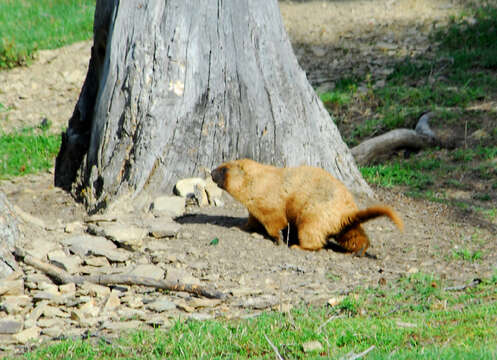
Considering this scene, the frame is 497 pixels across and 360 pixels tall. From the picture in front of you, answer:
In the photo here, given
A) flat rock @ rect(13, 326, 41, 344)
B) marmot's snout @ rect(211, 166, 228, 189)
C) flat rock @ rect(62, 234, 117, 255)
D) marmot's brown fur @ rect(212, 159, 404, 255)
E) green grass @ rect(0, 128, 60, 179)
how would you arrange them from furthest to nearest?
green grass @ rect(0, 128, 60, 179) → marmot's snout @ rect(211, 166, 228, 189) → marmot's brown fur @ rect(212, 159, 404, 255) → flat rock @ rect(62, 234, 117, 255) → flat rock @ rect(13, 326, 41, 344)

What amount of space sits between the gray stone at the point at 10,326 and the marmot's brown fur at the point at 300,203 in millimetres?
2208

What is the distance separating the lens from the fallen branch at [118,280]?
16.6 ft

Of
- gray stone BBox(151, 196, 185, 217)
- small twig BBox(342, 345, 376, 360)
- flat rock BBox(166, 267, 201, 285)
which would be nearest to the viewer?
small twig BBox(342, 345, 376, 360)

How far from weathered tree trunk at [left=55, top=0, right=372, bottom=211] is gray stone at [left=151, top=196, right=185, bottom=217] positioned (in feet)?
0.61

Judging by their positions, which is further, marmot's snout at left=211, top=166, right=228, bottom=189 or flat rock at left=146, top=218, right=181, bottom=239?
marmot's snout at left=211, top=166, right=228, bottom=189

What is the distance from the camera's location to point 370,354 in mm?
3879

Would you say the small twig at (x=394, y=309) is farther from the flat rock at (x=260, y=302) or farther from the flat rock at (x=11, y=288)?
the flat rock at (x=11, y=288)

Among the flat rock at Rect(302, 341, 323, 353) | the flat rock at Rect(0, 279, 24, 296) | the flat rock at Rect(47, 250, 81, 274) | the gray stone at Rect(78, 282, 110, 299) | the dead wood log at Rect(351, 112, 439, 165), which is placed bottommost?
the flat rock at Rect(0, 279, 24, 296)

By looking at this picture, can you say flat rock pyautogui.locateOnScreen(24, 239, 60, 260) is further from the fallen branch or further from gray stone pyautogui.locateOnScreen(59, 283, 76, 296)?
gray stone pyautogui.locateOnScreen(59, 283, 76, 296)

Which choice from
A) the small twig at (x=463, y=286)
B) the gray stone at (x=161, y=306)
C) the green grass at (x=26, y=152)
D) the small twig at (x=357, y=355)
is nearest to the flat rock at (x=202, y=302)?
the gray stone at (x=161, y=306)

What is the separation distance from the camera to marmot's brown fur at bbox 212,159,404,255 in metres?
5.89

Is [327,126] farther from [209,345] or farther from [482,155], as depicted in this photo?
[209,345]

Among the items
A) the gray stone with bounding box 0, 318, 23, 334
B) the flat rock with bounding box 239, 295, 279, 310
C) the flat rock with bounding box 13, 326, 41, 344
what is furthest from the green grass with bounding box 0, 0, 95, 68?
the flat rock with bounding box 239, 295, 279, 310

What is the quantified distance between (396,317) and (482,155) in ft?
15.3
